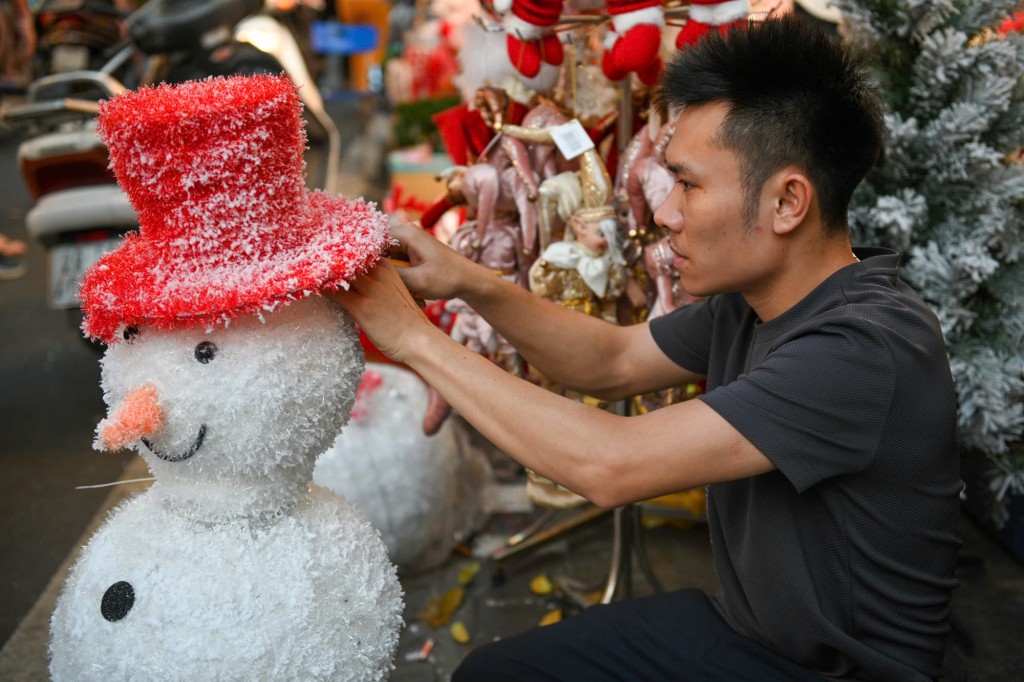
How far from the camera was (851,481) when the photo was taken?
55.2 inches

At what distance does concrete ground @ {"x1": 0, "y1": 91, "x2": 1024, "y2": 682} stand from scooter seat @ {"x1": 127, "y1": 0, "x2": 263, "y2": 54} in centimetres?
161

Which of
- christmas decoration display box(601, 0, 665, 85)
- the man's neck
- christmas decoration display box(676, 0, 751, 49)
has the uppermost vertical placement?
christmas decoration display box(676, 0, 751, 49)

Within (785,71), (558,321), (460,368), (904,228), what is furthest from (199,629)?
(904,228)

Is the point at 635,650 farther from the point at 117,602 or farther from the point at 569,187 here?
the point at 569,187

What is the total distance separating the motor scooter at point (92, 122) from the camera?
3.40 m

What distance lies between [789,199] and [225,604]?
1.05 m

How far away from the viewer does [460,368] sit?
139cm

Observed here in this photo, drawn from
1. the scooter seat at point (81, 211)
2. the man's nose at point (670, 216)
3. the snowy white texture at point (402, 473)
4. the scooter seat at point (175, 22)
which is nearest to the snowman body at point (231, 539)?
the man's nose at point (670, 216)

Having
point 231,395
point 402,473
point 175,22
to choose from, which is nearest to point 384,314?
point 231,395

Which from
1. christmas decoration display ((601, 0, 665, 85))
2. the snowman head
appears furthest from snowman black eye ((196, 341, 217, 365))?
christmas decoration display ((601, 0, 665, 85))

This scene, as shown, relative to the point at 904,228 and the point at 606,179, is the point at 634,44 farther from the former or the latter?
the point at 904,228

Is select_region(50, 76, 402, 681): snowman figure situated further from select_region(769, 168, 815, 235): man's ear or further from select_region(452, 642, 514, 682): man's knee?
select_region(769, 168, 815, 235): man's ear

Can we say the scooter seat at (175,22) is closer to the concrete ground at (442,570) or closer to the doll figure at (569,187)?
the concrete ground at (442,570)

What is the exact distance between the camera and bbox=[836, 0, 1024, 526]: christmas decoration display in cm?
218
